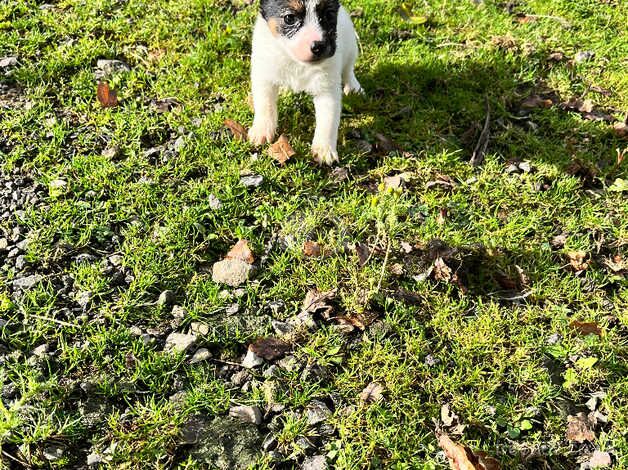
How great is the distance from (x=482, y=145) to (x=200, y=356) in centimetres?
266

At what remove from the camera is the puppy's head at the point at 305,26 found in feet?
10.4

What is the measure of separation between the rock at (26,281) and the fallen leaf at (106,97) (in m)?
1.62

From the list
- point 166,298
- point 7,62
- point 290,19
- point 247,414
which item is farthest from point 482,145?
point 7,62

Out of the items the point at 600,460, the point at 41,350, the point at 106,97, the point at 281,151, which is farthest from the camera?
the point at 106,97

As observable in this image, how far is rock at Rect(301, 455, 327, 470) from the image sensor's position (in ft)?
7.89

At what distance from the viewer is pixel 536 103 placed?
180 inches

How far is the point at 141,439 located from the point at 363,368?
3.58ft

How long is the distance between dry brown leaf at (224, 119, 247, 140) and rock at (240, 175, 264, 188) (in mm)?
371

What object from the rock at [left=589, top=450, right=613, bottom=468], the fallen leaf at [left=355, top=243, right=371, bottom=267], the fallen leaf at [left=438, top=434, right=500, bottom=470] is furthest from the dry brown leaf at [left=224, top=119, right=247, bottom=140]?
the rock at [left=589, top=450, right=613, bottom=468]

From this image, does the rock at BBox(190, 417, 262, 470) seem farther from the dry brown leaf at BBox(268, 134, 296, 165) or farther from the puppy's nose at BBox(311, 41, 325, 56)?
the puppy's nose at BBox(311, 41, 325, 56)

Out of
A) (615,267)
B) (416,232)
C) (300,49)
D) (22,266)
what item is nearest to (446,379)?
(416,232)

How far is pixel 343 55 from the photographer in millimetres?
3988

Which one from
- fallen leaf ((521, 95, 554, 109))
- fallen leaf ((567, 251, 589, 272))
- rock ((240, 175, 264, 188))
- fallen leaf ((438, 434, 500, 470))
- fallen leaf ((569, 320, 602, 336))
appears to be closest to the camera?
fallen leaf ((438, 434, 500, 470))

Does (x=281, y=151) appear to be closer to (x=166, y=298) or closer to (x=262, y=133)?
(x=262, y=133)
